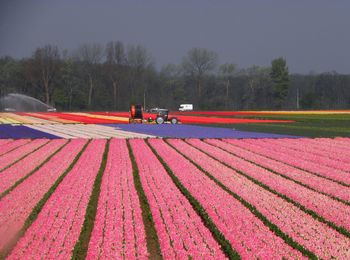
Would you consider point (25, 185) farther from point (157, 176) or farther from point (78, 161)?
point (78, 161)

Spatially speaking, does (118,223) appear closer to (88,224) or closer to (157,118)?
(88,224)

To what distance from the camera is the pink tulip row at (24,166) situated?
1474cm

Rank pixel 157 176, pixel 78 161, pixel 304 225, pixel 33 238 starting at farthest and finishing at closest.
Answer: pixel 78 161 < pixel 157 176 < pixel 304 225 < pixel 33 238

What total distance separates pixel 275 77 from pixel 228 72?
22.2 m

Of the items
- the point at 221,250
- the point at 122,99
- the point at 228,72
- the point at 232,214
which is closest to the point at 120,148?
the point at 232,214

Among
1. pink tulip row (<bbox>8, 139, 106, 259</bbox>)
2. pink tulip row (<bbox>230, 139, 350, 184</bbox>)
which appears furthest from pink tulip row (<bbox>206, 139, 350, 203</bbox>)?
pink tulip row (<bbox>8, 139, 106, 259</bbox>)

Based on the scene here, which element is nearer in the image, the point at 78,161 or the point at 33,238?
the point at 33,238

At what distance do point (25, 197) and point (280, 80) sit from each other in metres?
118

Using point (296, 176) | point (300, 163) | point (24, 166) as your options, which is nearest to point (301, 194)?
point (296, 176)

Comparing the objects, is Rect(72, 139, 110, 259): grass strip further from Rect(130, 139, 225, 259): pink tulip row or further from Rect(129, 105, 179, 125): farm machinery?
Rect(129, 105, 179, 125): farm machinery

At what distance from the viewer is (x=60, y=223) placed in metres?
9.66

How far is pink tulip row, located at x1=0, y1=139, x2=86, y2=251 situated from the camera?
31.0ft

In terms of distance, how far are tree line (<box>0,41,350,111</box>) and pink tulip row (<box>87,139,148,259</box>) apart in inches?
4011

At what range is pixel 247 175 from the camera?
15.8 meters
